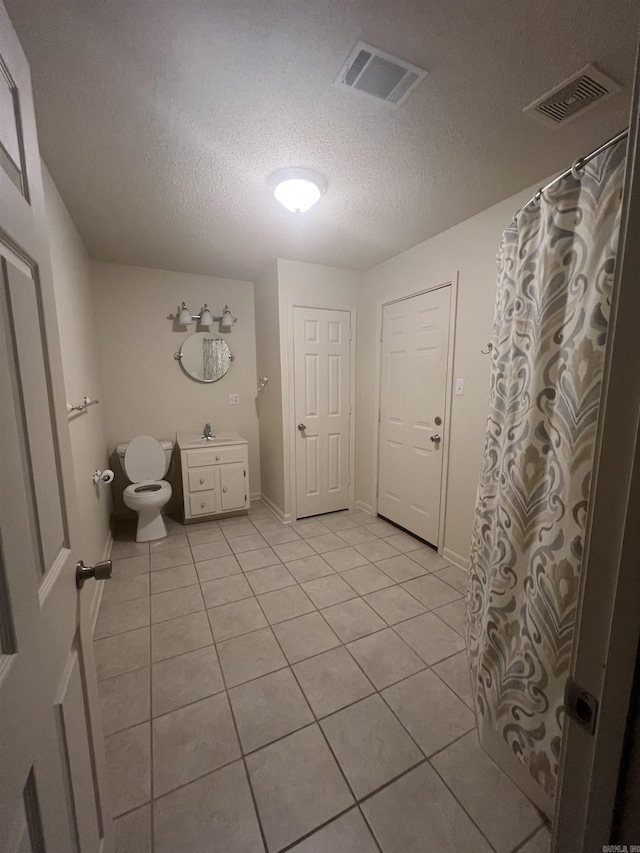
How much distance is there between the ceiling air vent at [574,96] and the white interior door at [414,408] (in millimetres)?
1076

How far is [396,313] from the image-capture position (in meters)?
2.79

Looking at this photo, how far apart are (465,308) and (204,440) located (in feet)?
8.20

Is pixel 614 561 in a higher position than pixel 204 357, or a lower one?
lower

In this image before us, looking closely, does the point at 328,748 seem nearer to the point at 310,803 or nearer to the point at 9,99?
the point at 310,803

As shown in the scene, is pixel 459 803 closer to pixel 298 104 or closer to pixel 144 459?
pixel 298 104

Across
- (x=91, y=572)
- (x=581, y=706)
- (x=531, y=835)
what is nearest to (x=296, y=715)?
(x=531, y=835)

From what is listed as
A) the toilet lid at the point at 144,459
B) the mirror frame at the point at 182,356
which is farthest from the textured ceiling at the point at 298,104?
the toilet lid at the point at 144,459

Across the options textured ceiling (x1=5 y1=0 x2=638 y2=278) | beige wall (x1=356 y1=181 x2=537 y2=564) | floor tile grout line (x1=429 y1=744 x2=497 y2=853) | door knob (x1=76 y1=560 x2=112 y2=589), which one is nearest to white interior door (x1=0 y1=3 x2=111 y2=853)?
door knob (x1=76 y1=560 x2=112 y2=589)

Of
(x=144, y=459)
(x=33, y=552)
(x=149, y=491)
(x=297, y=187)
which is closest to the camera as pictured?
(x=33, y=552)

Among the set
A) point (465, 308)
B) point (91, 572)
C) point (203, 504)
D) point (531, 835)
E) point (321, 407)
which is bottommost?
point (531, 835)

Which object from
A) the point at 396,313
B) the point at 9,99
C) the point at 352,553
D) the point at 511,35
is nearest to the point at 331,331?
the point at 396,313

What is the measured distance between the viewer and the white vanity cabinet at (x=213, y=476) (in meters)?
2.99

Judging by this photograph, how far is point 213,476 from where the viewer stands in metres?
3.07

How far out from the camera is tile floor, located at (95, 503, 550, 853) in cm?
100
